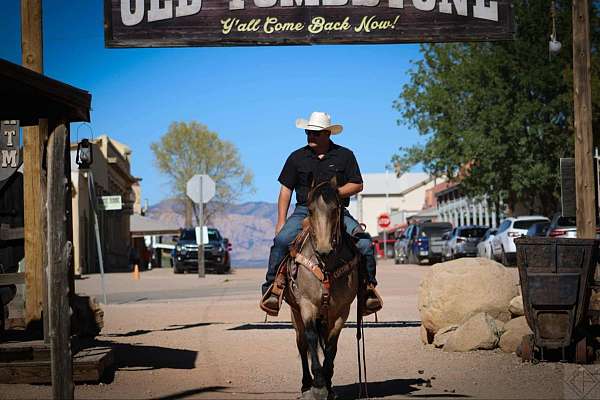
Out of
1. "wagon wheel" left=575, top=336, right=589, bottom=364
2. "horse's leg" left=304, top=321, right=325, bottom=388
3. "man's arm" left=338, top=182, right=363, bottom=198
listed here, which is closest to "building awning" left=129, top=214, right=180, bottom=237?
"wagon wheel" left=575, top=336, right=589, bottom=364

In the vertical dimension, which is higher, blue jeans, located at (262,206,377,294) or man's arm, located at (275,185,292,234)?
man's arm, located at (275,185,292,234)

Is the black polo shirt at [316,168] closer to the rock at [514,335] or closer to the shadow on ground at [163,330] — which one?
the rock at [514,335]

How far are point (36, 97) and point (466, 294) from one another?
6307 millimetres

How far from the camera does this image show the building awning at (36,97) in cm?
917

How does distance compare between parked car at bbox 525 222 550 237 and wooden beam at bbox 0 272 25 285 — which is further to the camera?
parked car at bbox 525 222 550 237

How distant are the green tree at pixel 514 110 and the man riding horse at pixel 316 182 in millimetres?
36818

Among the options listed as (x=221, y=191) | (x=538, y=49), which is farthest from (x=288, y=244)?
(x=221, y=191)

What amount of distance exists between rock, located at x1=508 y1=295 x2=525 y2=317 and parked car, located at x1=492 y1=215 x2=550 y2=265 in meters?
23.4

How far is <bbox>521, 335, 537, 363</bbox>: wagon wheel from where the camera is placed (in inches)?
446

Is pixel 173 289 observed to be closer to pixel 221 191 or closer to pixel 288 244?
pixel 288 244

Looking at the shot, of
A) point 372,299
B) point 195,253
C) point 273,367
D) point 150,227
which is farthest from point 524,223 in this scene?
point 150,227

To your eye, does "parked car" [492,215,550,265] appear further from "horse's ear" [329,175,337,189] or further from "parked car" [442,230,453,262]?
"horse's ear" [329,175,337,189]

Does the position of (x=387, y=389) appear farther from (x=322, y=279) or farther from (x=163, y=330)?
(x=163, y=330)

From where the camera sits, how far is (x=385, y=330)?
51.7 feet
